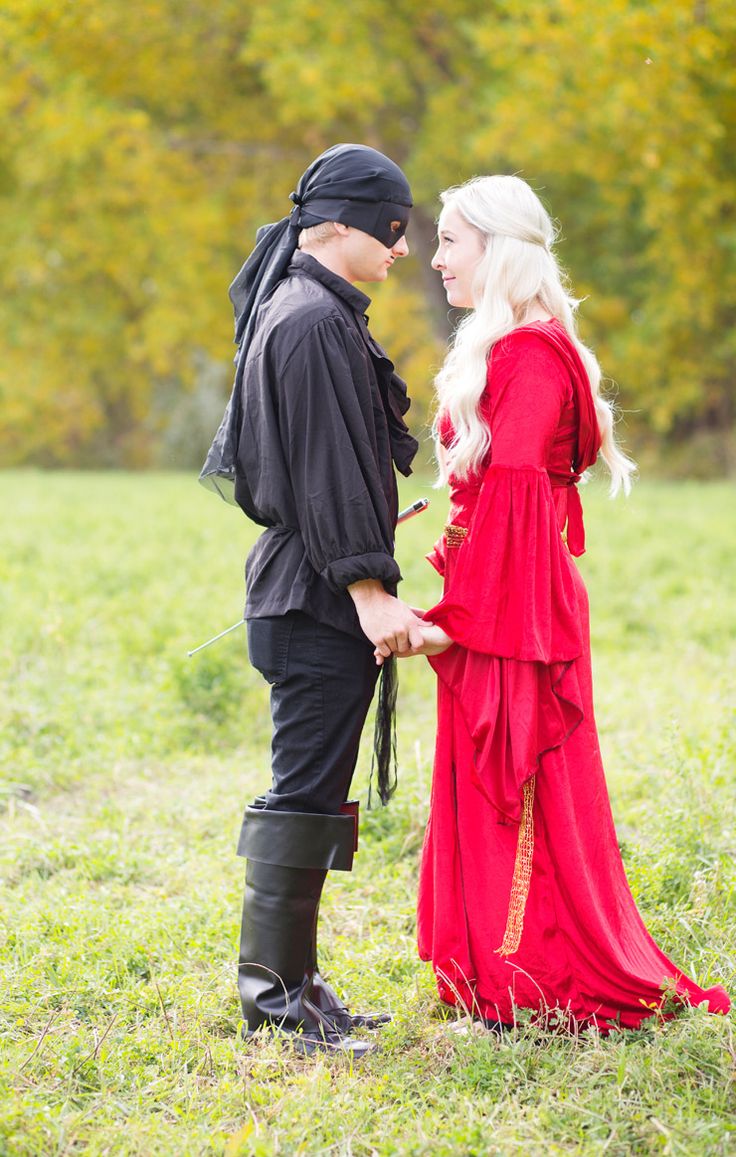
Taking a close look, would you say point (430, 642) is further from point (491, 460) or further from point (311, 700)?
point (491, 460)

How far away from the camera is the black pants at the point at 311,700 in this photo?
3.10 metres

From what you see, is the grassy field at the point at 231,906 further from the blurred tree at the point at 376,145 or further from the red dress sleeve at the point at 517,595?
the blurred tree at the point at 376,145

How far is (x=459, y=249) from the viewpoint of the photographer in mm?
3146

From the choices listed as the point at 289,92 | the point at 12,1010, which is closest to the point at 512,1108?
the point at 12,1010

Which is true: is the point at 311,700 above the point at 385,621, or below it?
below

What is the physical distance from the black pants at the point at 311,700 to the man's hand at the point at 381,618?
0.12 meters

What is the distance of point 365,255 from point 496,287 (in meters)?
0.34

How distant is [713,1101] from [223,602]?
5369 millimetres

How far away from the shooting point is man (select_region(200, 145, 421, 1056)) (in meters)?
2.97

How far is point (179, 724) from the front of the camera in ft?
19.3

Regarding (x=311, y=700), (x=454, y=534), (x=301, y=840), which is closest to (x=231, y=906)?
(x=301, y=840)

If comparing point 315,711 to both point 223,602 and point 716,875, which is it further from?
point 223,602

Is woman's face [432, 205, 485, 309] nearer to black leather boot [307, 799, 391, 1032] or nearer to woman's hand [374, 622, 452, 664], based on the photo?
woman's hand [374, 622, 452, 664]

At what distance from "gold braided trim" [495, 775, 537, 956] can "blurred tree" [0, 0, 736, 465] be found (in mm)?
12195
